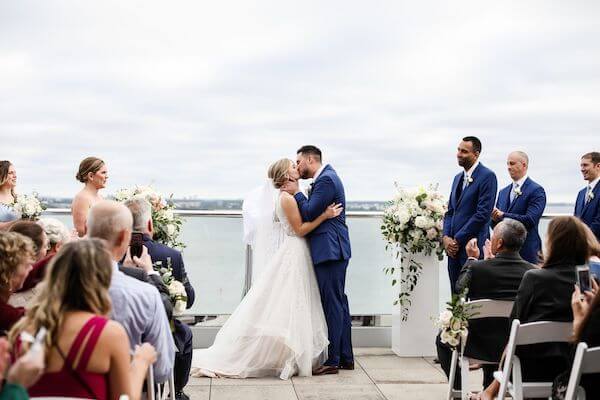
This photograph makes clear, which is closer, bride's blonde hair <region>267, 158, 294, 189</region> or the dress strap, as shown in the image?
the dress strap

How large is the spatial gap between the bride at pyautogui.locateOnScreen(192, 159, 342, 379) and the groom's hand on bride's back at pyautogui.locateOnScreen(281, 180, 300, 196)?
0.14 feet

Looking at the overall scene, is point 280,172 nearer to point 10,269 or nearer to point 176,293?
point 176,293

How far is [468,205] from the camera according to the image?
706cm

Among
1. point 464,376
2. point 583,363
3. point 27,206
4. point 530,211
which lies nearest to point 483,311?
point 464,376

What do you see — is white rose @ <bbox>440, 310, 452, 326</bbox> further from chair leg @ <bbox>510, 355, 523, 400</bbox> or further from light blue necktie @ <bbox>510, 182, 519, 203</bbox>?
light blue necktie @ <bbox>510, 182, 519, 203</bbox>

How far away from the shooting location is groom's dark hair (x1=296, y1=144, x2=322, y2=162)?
6930 mm

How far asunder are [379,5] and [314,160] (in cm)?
338

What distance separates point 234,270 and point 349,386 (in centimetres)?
217

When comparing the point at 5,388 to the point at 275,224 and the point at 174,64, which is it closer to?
the point at 275,224

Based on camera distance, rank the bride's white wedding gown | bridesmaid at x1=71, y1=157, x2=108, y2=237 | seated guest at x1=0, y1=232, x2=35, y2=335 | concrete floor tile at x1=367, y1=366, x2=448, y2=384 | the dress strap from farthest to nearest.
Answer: bridesmaid at x1=71, y1=157, x2=108, y2=237, the bride's white wedding gown, concrete floor tile at x1=367, y1=366, x2=448, y2=384, seated guest at x1=0, y1=232, x2=35, y2=335, the dress strap

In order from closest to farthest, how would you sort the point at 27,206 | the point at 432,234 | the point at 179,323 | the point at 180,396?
the point at 179,323 < the point at 180,396 < the point at 432,234 < the point at 27,206

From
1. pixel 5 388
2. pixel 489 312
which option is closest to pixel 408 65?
pixel 489 312

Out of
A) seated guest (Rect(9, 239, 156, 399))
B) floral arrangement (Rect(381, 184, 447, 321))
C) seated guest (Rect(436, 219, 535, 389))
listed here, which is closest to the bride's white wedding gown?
floral arrangement (Rect(381, 184, 447, 321))

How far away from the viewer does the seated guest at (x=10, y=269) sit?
130 inches
